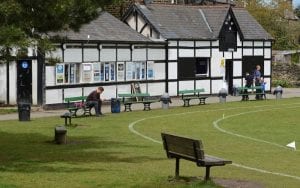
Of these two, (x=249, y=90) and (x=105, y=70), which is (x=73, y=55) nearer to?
(x=105, y=70)

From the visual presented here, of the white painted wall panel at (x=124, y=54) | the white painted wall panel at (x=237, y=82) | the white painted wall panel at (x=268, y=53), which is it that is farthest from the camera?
the white painted wall panel at (x=268, y=53)

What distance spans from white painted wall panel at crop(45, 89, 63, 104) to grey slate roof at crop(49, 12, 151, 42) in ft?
10.1

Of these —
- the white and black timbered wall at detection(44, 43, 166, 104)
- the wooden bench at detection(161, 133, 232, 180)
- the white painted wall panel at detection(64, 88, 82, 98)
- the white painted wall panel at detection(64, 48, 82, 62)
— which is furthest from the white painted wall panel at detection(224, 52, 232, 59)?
the wooden bench at detection(161, 133, 232, 180)

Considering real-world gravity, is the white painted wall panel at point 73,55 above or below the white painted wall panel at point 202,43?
below

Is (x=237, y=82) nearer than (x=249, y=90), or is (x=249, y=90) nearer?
(x=249, y=90)

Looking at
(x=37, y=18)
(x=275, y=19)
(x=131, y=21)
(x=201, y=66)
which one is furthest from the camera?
(x=275, y=19)

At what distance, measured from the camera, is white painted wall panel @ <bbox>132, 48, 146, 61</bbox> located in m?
43.8

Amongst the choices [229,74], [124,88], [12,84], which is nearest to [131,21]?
[124,88]

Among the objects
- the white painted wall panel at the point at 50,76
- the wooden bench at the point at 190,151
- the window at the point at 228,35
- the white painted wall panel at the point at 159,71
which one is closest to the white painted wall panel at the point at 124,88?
the white painted wall panel at the point at 159,71

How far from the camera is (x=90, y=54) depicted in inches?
1596

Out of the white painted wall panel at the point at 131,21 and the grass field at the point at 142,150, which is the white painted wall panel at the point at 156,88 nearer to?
the white painted wall panel at the point at 131,21

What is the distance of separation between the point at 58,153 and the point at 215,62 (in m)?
31.8

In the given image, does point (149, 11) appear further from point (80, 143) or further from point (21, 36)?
point (21, 36)

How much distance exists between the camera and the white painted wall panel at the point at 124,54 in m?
42.7
